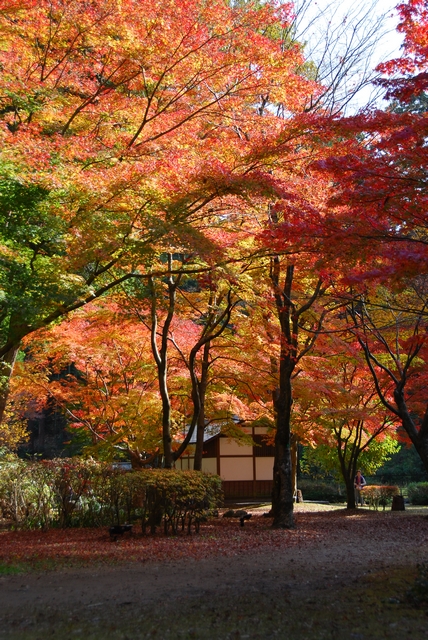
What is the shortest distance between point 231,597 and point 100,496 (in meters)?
7.12

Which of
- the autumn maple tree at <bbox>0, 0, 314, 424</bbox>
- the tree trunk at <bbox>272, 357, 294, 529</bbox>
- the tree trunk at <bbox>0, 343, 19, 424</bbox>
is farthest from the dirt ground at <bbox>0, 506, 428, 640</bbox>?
the tree trunk at <bbox>0, 343, 19, 424</bbox>

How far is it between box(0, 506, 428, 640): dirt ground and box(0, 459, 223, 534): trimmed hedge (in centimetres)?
212

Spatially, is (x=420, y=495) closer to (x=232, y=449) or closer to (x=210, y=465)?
(x=232, y=449)

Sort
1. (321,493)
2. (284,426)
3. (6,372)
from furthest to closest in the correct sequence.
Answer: (321,493)
(6,372)
(284,426)

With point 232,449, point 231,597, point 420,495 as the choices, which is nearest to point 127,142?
point 231,597

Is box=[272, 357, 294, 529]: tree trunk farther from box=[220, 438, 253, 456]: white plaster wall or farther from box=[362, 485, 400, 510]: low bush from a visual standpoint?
box=[362, 485, 400, 510]: low bush

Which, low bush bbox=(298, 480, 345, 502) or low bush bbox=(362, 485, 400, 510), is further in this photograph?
low bush bbox=(298, 480, 345, 502)

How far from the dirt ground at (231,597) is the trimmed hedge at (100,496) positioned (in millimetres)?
2119

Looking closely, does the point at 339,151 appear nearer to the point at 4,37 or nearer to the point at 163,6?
the point at 163,6

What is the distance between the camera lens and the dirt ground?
4.71m

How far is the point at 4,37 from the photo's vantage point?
35.9 ft

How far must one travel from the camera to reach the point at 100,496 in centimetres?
1236

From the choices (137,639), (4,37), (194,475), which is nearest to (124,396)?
(194,475)

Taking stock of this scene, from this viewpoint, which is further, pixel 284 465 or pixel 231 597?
pixel 284 465
